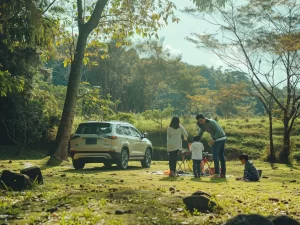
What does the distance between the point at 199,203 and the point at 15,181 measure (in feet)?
13.0

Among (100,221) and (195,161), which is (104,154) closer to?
(195,161)

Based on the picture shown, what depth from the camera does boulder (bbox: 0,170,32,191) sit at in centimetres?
881

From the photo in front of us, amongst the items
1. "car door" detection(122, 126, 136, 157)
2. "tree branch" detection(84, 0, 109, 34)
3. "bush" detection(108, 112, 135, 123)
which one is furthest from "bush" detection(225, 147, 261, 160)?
"tree branch" detection(84, 0, 109, 34)

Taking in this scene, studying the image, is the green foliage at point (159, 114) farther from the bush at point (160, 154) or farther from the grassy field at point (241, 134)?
the bush at point (160, 154)

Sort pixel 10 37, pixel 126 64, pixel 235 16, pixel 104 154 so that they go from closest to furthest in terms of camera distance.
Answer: pixel 10 37, pixel 104 154, pixel 235 16, pixel 126 64

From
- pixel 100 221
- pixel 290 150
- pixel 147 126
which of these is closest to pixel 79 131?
pixel 100 221

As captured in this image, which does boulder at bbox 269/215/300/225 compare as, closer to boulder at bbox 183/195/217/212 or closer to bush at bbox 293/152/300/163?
boulder at bbox 183/195/217/212

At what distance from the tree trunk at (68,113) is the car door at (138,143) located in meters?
2.76

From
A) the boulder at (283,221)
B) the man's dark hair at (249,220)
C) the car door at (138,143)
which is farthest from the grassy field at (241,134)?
the man's dark hair at (249,220)

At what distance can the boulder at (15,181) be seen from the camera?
28.9 feet

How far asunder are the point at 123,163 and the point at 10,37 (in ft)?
21.1

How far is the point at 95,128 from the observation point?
16.4 metres

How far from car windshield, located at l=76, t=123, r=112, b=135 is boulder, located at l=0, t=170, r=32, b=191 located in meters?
7.40

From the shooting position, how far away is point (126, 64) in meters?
62.7
